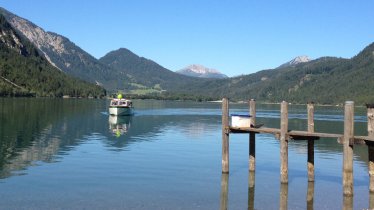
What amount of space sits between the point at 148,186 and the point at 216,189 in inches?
191

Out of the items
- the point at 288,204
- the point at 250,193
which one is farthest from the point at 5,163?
the point at 288,204

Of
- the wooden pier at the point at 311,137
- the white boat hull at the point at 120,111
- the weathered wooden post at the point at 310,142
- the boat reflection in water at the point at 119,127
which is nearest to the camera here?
the wooden pier at the point at 311,137

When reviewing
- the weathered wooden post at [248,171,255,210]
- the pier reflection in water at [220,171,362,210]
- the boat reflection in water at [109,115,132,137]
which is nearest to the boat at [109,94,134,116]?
the boat reflection in water at [109,115,132,137]

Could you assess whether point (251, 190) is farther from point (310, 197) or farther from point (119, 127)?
point (119, 127)

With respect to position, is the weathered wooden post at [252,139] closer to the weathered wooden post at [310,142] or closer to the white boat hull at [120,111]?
the weathered wooden post at [310,142]

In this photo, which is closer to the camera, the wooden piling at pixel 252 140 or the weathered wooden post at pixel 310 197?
the weathered wooden post at pixel 310 197

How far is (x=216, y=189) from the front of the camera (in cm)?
3391

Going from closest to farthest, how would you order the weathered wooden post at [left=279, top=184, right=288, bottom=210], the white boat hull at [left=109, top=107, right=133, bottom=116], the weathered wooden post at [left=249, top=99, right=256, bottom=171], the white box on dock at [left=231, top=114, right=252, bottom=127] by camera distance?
1. the weathered wooden post at [left=279, top=184, right=288, bottom=210]
2. the white box on dock at [left=231, top=114, right=252, bottom=127]
3. the weathered wooden post at [left=249, top=99, right=256, bottom=171]
4. the white boat hull at [left=109, top=107, right=133, bottom=116]

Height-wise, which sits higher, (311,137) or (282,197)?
(311,137)

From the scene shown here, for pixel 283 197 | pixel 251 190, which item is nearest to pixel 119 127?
pixel 251 190

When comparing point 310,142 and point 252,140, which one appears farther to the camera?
point 252,140

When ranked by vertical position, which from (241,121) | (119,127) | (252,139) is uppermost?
(241,121)

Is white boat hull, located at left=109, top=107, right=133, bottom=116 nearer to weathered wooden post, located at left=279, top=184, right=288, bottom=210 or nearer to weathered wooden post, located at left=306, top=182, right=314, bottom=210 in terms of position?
weathered wooden post, located at left=306, top=182, right=314, bottom=210

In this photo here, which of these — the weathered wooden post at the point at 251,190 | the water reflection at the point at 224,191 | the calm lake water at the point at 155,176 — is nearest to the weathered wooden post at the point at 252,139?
the weathered wooden post at the point at 251,190
